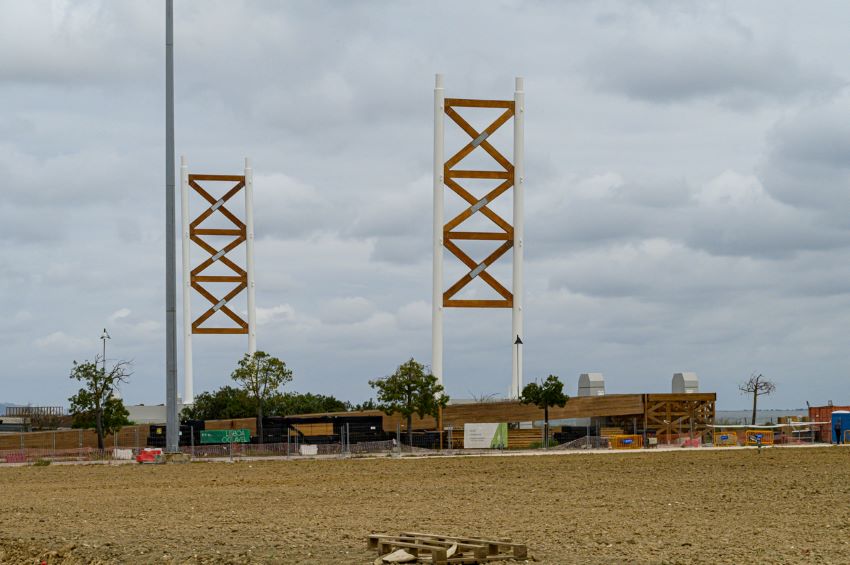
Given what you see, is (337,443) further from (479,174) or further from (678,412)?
(678,412)

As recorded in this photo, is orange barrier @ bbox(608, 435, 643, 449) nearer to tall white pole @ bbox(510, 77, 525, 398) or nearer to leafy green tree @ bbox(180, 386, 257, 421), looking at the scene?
tall white pole @ bbox(510, 77, 525, 398)

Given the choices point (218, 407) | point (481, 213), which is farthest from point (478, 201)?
point (218, 407)

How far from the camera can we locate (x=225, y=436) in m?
49.7

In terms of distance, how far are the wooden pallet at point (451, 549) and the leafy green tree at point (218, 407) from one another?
5017 centimetres

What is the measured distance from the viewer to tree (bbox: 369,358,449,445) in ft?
168

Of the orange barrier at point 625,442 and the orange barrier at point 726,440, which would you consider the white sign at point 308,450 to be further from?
the orange barrier at point 726,440

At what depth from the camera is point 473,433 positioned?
159ft

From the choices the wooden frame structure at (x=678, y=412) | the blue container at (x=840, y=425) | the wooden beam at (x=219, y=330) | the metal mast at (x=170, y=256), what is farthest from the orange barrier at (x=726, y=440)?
the wooden beam at (x=219, y=330)

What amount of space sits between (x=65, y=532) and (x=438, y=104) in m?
38.4

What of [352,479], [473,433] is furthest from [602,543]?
[473,433]

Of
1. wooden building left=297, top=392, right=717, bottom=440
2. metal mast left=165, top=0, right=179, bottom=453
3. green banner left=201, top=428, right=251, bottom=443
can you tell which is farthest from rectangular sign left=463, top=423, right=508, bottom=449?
metal mast left=165, top=0, right=179, bottom=453

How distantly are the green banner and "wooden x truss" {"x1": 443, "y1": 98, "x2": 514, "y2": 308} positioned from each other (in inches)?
424

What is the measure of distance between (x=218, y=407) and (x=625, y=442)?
32.2 m

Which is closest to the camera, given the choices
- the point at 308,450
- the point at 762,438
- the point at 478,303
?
the point at 308,450
